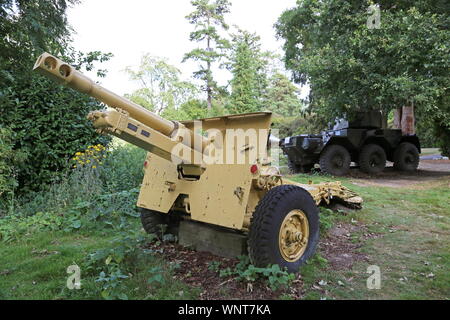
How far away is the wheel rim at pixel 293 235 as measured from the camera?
312cm

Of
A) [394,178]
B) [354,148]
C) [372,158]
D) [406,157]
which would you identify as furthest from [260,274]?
[406,157]

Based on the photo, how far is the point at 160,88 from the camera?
1154 inches

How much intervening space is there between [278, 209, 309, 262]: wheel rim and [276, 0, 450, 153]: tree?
6210 millimetres

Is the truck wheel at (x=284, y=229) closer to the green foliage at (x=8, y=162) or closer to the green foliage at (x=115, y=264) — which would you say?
the green foliage at (x=115, y=264)

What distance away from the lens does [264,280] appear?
9.60 ft

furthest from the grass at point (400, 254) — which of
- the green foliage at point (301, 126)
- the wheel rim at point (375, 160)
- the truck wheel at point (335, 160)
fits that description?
the green foliage at point (301, 126)

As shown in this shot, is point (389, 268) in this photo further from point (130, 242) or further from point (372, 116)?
point (372, 116)

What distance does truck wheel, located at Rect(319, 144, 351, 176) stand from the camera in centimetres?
970

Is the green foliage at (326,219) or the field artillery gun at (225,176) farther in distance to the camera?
the green foliage at (326,219)

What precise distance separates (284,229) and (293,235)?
0.40 ft

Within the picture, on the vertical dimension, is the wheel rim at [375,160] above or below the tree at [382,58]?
below

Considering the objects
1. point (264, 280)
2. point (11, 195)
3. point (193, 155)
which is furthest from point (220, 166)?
point (11, 195)

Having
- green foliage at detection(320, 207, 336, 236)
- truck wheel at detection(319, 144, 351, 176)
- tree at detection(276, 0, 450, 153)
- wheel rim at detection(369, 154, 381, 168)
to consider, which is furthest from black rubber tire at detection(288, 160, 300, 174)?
green foliage at detection(320, 207, 336, 236)

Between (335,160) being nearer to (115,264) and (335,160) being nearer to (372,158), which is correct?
(372,158)
